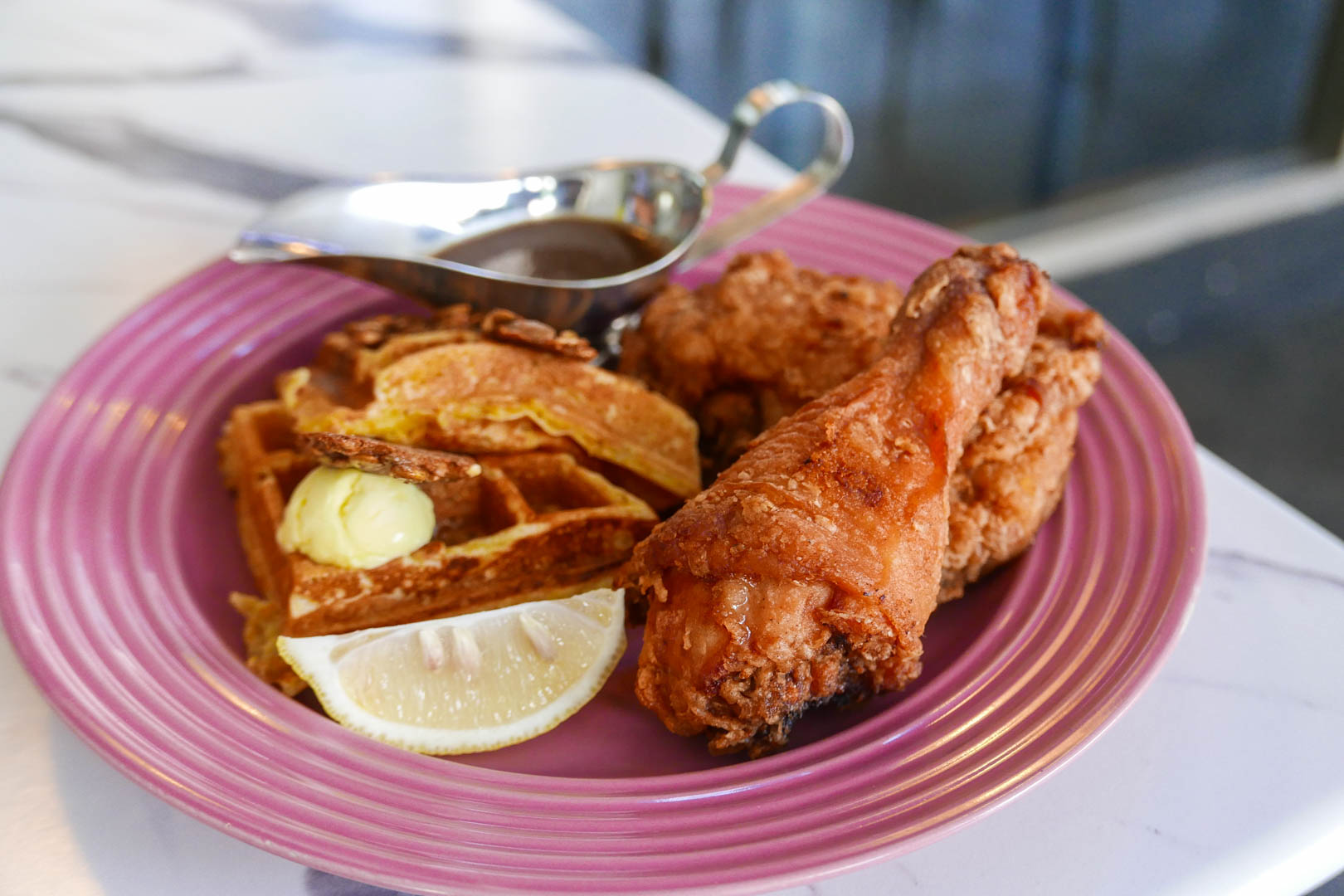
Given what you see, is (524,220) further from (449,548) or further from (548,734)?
(548,734)

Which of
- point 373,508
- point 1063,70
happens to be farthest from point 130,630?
point 1063,70

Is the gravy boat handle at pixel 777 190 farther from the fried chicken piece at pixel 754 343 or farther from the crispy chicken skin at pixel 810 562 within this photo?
the crispy chicken skin at pixel 810 562

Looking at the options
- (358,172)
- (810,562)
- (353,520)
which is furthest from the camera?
(358,172)

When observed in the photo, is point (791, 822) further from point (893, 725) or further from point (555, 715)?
point (555, 715)

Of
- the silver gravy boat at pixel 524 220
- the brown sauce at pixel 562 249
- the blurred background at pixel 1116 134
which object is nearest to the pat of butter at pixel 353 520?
the silver gravy boat at pixel 524 220

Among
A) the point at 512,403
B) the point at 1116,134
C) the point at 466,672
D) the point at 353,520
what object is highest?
the point at 512,403

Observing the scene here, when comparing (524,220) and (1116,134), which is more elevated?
(524,220)

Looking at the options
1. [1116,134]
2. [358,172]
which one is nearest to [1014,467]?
[358,172]
